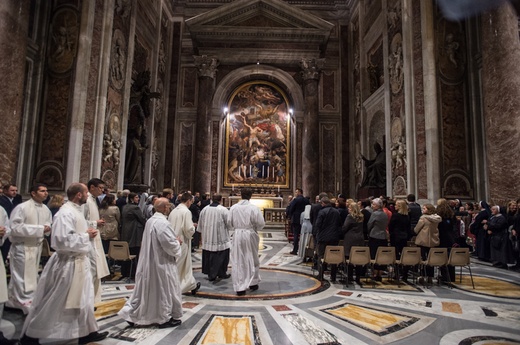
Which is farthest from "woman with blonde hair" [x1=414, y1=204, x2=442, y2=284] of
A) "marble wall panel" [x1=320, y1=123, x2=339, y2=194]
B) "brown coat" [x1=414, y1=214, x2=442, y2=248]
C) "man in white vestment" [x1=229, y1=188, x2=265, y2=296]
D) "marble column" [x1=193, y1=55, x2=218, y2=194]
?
"marble wall panel" [x1=320, y1=123, x2=339, y2=194]

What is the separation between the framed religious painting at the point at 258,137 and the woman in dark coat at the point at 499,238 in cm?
1078

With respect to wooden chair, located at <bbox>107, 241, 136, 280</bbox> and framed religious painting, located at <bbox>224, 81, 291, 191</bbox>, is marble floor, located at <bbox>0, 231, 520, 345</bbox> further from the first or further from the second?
framed religious painting, located at <bbox>224, 81, 291, 191</bbox>

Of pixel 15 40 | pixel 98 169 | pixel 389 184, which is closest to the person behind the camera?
pixel 15 40

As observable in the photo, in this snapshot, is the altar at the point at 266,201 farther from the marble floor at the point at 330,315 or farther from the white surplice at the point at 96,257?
the white surplice at the point at 96,257

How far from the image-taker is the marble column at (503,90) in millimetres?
6496

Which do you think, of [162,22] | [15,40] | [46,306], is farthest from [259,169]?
[46,306]

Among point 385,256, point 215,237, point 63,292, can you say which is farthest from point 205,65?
point 63,292

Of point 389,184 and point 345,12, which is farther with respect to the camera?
point 345,12

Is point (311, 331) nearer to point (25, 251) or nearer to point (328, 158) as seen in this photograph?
point (25, 251)

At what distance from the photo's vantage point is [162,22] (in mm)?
17172

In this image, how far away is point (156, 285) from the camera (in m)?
3.88

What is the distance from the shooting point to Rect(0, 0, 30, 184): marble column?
786 cm

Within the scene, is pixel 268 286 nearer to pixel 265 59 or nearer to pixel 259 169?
pixel 259 169

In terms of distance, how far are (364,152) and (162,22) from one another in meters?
11.9
